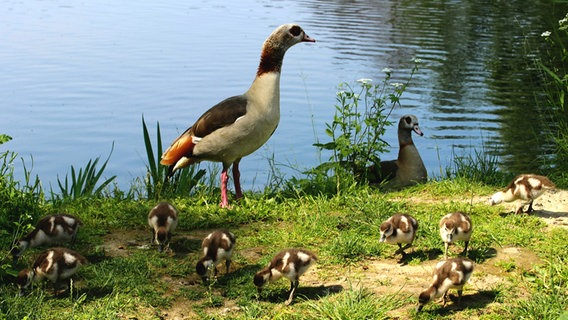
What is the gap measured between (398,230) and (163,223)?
2.19 m

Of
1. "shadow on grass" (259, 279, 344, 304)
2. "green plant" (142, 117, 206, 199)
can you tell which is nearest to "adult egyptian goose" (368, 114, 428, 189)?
"green plant" (142, 117, 206, 199)

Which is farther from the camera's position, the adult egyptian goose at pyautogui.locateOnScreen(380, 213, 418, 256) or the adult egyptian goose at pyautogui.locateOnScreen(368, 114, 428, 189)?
the adult egyptian goose at pyautogui.locateOnScreen(368, 114, 428, 189)

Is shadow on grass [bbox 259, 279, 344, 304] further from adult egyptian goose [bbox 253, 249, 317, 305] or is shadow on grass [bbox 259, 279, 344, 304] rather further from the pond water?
the pond water

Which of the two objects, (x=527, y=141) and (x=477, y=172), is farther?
(x=527, y=141)

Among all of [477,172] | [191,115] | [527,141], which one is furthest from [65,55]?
[477,172]

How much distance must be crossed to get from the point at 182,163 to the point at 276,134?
619 centimetres

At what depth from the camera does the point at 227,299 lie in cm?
618

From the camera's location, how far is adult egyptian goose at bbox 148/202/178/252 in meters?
7.06

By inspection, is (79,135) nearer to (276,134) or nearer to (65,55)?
(276,134)

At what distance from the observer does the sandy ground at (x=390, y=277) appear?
6.07m

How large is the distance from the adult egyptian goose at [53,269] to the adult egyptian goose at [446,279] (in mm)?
2784

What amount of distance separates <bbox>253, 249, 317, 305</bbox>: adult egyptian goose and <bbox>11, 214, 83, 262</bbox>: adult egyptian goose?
2.07 metres

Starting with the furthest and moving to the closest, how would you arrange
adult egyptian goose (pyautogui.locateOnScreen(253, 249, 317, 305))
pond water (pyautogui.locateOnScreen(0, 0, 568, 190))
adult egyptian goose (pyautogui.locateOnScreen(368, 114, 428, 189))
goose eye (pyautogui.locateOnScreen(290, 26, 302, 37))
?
pond water (pyautogui.locateOnScreen(0, 0, 568, 190)) → adult egyptian goose (pyautogui.locateOnScreen(368, 114, 428, 189)) → goose eye (pyautogui.locateOnScreen(290, 26, 302, 37)) → adult egyptian goose (pyautogui.locateOnScreen(253, 249, 317, 305))

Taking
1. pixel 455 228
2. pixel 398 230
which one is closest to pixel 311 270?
pixel 398 230
